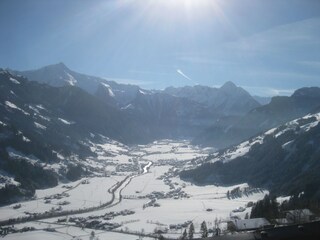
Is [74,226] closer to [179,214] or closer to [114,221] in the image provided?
[114,221]

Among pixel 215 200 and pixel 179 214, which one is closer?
pixel 179 214

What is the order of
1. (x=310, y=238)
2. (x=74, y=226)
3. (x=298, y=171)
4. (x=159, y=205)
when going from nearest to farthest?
(x=310, y=238) < (x=74, y=226) < (x=159, y=205) < (x=298, y=171)

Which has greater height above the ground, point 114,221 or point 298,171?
point 298,171

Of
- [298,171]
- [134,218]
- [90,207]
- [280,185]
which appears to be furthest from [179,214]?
[298,171]

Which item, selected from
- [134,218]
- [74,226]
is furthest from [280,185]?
[74,226]

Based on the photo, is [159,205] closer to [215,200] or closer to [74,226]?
[215,200]

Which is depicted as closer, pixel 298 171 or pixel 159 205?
pixel 159 205

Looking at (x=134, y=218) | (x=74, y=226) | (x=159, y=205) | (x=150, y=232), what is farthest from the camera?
(x=159, y=205)

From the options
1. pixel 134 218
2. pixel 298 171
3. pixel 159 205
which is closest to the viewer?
pixel 134 218

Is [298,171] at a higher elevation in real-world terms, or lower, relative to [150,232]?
higher
